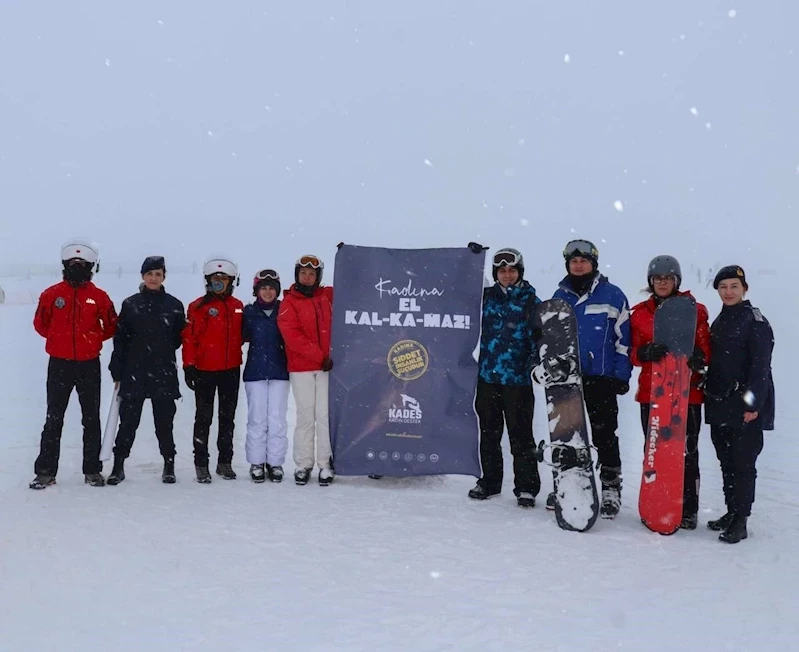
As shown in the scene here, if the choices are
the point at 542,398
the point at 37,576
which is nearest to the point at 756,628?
the point at 37,576

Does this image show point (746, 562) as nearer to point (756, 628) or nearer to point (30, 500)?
point (756, 628)

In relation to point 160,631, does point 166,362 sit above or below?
above

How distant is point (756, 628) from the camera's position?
116 inches

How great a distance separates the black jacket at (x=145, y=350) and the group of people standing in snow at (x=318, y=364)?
0.4 inches

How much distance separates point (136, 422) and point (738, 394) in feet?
14.6

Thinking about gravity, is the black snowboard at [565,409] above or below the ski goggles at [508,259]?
below

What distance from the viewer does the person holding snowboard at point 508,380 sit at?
4852mm

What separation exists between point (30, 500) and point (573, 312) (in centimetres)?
412

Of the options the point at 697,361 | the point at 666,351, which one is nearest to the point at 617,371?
the point at 666,351

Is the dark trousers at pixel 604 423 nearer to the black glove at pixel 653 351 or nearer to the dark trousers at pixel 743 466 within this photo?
the black glove at pixel 653 351

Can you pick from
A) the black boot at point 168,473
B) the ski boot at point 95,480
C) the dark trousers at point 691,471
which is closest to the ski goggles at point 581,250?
the dark trousers at point 691,471

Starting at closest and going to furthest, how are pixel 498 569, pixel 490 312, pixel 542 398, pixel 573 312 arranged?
pixel 498 569 < pixel 573 312 < pixel 490 312 < pixel 542 398

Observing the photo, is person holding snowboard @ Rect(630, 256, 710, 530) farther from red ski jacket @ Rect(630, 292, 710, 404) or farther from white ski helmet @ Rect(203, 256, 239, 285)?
white ski helmet @ Rect(203, 256, 239, 285)

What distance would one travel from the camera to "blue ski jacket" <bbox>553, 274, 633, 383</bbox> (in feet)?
14.9
